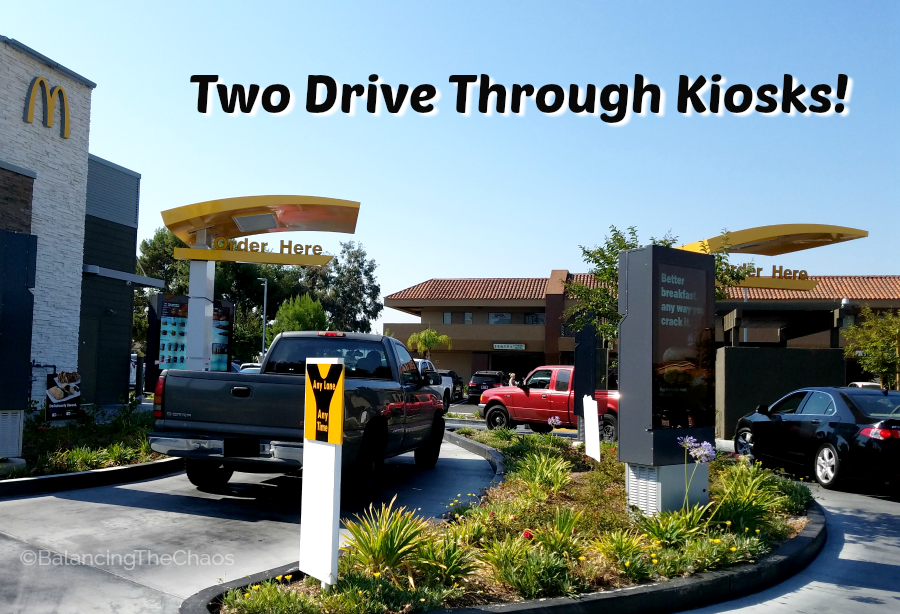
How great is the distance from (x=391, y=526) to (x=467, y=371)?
157 ft

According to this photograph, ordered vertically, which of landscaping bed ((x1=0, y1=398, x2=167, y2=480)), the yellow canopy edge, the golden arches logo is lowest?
landscaping bed ((x1=0, y1=398, x2=167, y2=480))

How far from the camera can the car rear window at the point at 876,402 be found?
10.3m

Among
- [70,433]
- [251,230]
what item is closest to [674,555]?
[70,433]

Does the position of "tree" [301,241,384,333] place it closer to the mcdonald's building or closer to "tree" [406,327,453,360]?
"tree" [406,327,453,360]

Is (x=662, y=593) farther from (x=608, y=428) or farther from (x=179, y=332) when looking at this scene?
(x=179, y=332)

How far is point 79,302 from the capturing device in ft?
62.6

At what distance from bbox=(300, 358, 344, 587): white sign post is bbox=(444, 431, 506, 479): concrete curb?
5.61 metres

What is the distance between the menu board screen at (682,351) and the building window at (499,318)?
44274 mm

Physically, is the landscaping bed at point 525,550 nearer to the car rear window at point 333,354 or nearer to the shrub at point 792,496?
the shrub at point 792,496

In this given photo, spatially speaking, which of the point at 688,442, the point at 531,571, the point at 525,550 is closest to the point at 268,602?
the point at 531,571

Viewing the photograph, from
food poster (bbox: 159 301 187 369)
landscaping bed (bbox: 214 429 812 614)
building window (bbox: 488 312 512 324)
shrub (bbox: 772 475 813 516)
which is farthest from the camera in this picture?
building window (bbox: 488 312 512 324)

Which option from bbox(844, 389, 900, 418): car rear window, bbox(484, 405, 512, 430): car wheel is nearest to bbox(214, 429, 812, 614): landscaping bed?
bbox(844, 389, 900, 418): car rear window

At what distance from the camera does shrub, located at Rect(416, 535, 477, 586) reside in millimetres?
5109

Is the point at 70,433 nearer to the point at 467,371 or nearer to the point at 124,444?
the point at 124,444
